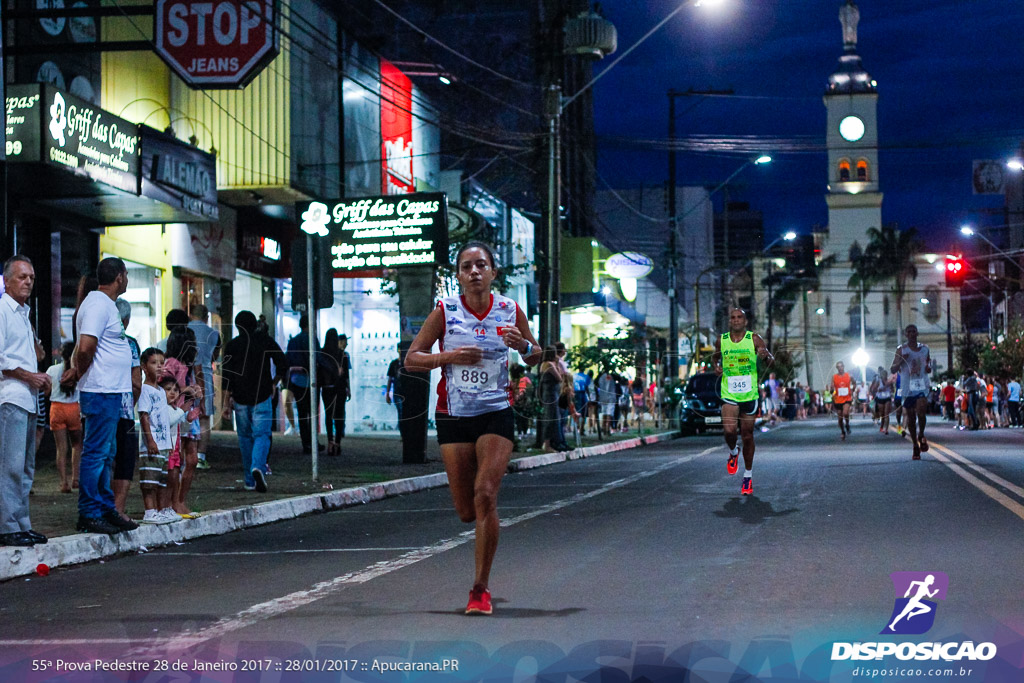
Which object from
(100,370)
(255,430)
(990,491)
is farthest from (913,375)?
(100,370)

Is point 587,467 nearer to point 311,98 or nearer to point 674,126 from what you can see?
point 311,98

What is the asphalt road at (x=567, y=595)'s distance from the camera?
5453mm

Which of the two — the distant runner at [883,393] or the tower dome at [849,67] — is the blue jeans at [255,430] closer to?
the distant runner at [883,393]

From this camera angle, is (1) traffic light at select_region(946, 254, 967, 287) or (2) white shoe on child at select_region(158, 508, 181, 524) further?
(1) traffic light at select_region(946, 254, 967, 287)

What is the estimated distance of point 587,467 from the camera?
66.8ft

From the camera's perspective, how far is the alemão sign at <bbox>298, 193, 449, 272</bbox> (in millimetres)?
22969

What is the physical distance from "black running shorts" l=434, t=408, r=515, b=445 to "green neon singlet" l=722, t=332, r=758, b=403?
770 centimetres

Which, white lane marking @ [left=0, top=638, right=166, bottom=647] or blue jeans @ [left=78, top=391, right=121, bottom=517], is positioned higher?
blue jeans @ [left=78, top=391, right=121, bottom=517]

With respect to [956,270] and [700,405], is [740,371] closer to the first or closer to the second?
[700,405]

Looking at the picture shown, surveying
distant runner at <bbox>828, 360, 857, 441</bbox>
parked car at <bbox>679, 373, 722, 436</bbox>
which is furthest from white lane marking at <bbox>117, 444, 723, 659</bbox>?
parked car at <bbox>679, 373, 722, 436</bbox>

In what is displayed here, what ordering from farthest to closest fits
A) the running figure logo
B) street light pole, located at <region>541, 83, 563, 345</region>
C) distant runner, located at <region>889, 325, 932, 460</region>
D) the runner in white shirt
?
street light pole, located at <region>541, 83, 563, 345</region> → distant runner, located at <region>889, 325, 932, 460</region> → the runner in white shirt → the running figure logo

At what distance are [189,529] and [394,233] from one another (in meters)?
12.5

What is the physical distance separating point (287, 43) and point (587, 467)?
12.5 meters

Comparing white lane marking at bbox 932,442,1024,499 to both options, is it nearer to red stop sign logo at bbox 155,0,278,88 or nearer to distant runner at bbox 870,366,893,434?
distant runner at bbox 870,366,893,434
